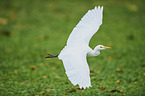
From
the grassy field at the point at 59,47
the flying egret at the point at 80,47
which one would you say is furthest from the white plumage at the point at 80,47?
the grassy field at the point at 59,47

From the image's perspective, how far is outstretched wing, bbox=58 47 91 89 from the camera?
248 centimetres

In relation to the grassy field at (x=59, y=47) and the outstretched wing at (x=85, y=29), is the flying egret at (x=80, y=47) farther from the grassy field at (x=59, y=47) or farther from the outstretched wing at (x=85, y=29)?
the grassy field at (x=59, y=47)

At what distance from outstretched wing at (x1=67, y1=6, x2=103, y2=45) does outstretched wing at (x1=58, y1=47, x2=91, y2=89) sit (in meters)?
0.16

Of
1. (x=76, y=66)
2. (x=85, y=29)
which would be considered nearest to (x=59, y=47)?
(x=85, y=29)

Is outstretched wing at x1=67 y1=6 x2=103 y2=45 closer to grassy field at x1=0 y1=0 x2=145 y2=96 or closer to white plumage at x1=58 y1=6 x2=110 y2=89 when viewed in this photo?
white plumage at x1=58 y1=6 x2=110 y2=89

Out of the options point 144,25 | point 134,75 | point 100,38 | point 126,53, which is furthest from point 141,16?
point 134,75

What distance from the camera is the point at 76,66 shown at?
8.48 feet

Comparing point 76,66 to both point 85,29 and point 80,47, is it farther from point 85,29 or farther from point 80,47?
point 85,29

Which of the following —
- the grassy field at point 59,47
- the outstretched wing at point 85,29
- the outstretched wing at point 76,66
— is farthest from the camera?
the grassy field at point 59,47

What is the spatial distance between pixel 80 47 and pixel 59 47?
321 cm

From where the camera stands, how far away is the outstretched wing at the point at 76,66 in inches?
97.6

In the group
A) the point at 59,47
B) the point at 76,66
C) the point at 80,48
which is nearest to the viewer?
the point at 76,66

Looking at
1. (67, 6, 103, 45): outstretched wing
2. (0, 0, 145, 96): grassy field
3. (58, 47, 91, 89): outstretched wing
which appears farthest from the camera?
(0, 0, 145, 96): grassy field

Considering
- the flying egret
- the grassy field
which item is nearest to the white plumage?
the flying egret
